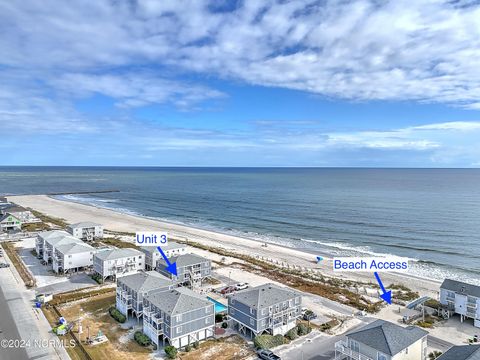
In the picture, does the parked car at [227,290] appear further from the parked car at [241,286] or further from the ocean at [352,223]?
the ocean at [352,223]

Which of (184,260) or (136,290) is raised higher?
(184,260)

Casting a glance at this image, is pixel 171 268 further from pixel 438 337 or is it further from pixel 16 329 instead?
pixel 438 337

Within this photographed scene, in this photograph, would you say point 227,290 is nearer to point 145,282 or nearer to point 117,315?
point 145,282

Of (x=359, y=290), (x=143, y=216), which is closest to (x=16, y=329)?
(x=359, y=290)

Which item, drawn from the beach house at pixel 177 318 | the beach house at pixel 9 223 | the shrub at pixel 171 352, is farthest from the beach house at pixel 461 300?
the beach house at pixel 9 223

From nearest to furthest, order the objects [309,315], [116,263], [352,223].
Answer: [309,315], [116,263], [352,223]

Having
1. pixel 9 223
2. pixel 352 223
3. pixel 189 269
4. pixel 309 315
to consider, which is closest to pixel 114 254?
pixel 189 269

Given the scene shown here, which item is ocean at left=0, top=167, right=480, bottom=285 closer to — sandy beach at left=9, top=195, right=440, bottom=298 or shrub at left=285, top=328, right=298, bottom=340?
sandy beach at left=9, top=195, right=440, bottom=298
